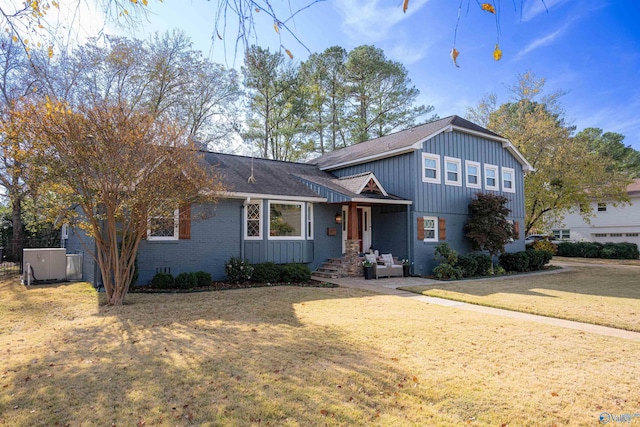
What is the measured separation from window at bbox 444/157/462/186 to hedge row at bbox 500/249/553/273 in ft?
13.0

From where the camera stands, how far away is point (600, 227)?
27984mm

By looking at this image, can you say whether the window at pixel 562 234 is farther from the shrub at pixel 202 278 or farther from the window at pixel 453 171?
the shrub at pixel 202 278

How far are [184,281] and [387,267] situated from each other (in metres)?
7.03

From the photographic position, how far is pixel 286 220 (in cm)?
1334

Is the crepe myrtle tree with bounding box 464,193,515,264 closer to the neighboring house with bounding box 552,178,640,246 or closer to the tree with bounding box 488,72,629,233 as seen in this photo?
the tree with bounding box 488,72,629,233

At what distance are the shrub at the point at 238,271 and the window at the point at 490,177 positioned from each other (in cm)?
1153

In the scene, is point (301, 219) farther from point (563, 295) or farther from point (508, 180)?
point (508, 180)

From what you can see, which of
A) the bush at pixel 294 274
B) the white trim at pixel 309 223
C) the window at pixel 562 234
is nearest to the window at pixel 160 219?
the bush at pixel 294 274

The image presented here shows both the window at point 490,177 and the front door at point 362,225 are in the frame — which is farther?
the window at point 490,177

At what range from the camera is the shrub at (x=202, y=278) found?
1053 centimetres

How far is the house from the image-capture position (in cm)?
1162

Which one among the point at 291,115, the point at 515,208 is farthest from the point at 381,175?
the point at 291,115

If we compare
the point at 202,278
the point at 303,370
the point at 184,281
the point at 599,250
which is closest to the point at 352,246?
the point at 202,278

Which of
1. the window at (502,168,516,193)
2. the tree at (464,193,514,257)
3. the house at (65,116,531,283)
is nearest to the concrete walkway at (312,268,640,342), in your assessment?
the house at (65,116,531,283)
